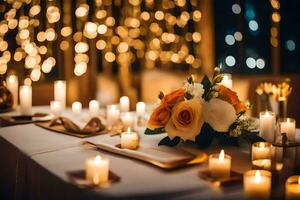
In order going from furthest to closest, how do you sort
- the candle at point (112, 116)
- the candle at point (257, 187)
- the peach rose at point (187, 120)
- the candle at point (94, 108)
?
the candle at point (94, 108), the candle at point (112, 116), the peach rose at point (187, 120), the candle at point (257, 187)

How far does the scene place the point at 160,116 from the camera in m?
1.47

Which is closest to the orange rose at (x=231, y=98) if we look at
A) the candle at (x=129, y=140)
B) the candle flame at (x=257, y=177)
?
the candle at (x=129, y=140)

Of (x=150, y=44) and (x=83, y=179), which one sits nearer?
(x=83, y=179)

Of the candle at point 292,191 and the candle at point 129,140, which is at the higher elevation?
the candle at point 129,140

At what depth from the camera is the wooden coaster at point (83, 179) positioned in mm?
1144

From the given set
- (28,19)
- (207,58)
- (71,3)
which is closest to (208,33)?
(207,58)

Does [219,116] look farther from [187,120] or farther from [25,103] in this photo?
[25,103]

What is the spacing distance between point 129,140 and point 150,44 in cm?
308

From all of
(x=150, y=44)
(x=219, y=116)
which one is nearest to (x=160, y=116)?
(x=219, y=116)

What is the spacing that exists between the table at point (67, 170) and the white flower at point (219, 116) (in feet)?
0.30

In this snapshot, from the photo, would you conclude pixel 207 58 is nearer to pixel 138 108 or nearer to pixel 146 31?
pixel 146 31

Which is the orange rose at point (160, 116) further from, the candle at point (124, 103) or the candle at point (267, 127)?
the candle at point (124, 103)

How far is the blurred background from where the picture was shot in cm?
414

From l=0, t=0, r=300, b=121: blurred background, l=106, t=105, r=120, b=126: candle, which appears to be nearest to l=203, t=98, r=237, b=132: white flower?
l=106, t=105, r=120, b=126: candle
